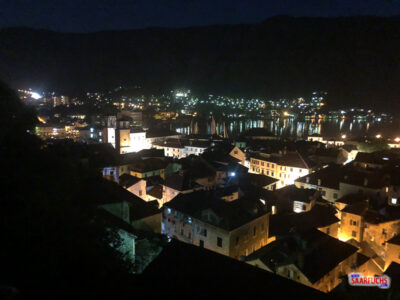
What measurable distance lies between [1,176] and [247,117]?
152 meters

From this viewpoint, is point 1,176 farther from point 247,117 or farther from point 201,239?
point 247,117

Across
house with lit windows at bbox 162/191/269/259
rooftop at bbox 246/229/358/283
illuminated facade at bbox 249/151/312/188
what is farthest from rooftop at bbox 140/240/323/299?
illuminated facade at bbox 249/151/312/188

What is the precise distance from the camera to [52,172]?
23.4ft

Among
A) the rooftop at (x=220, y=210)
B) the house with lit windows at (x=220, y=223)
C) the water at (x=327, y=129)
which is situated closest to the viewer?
the house with lit windows at (x=220, y=223)

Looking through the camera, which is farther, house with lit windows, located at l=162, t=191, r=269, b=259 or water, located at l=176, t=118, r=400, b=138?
water, located at l=176, t=118, r=400, b=138

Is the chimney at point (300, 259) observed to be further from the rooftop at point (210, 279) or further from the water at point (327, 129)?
the water at point (327, 129)

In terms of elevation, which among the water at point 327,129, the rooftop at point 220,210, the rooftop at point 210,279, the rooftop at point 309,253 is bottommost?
the rooftop at point 309,253

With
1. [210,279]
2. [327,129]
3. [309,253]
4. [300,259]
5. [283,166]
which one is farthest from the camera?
[327,129]

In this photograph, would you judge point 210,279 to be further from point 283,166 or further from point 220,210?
point 283,166

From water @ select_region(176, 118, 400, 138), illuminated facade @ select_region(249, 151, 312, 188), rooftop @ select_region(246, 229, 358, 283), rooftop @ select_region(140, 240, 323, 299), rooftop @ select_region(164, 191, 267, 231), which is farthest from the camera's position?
water @ select_region(176, 118, 400, 138)

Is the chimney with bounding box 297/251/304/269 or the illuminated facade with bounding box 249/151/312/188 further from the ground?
the illuminated facade with bounding box 249/151/312/188

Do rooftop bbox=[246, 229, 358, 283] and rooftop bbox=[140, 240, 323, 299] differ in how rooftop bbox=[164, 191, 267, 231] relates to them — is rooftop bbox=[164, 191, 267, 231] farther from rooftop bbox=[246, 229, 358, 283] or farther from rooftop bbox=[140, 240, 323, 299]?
rooftop bbox=[140, 240, 323, 299]

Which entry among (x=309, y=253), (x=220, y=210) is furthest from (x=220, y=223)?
(x=309, y=253)

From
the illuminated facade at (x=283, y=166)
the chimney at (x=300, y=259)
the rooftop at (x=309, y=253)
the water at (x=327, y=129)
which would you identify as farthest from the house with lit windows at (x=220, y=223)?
the water at (x=327, y=129)
